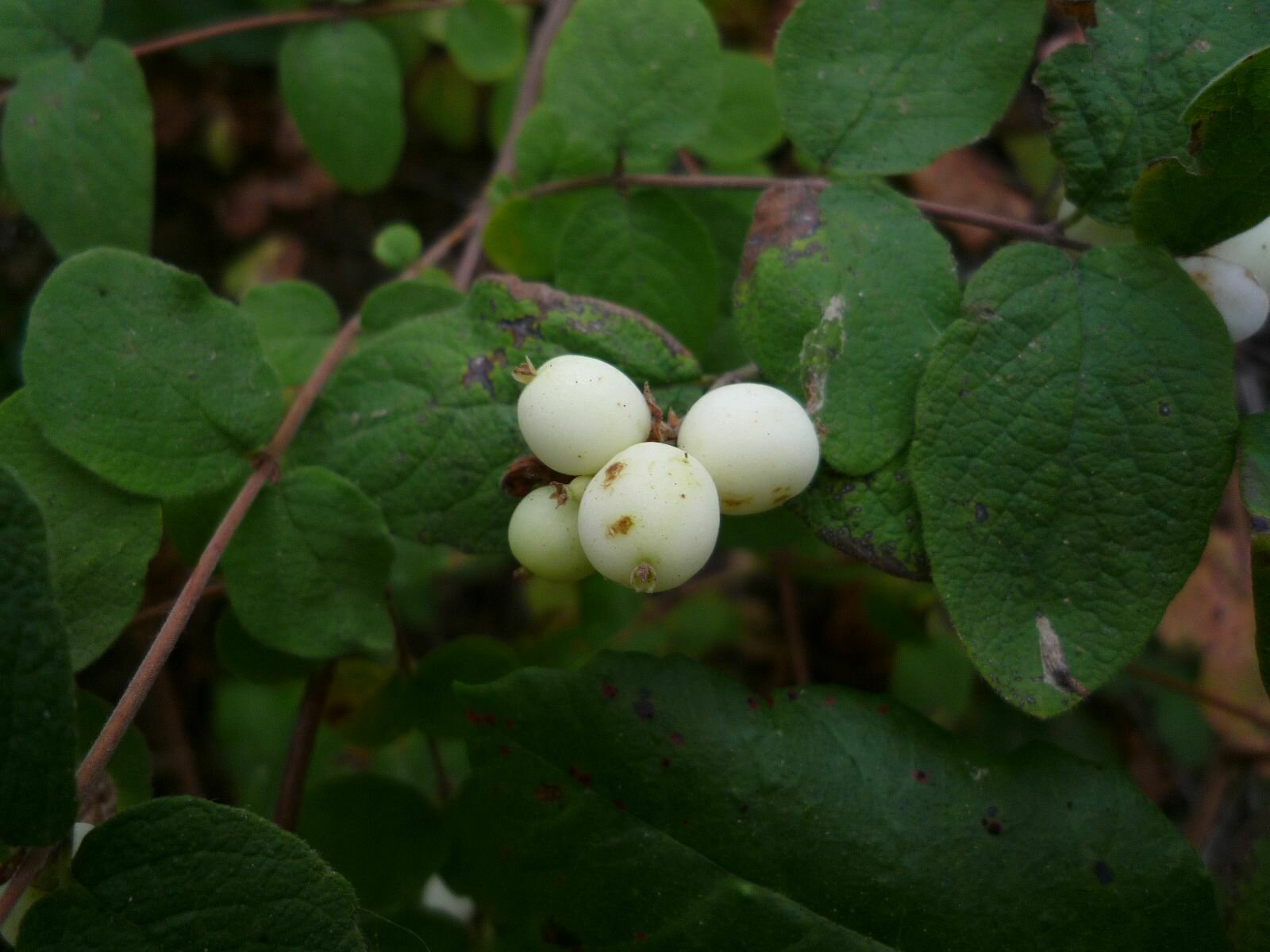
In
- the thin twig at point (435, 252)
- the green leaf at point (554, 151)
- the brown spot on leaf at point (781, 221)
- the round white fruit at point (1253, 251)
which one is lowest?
the thin twig at point (435, 252)

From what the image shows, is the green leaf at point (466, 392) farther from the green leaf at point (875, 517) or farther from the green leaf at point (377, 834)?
the green leaf at point (377, 834)

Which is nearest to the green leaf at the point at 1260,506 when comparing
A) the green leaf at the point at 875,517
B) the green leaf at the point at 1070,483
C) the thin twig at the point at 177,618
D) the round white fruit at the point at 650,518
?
the green leaf at the point at 1070,483

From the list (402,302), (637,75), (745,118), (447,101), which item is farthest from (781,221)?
(447,101)

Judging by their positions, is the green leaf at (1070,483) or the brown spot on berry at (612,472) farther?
the green leaf at (1070,483)

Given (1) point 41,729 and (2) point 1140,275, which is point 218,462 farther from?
(2) point 1140,275

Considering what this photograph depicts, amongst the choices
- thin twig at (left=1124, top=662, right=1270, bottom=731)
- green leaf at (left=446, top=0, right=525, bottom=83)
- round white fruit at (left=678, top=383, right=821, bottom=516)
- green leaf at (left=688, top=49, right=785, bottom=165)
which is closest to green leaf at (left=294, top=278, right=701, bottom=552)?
round white fruit at (left=678, top=383, right=821, bottom=516)

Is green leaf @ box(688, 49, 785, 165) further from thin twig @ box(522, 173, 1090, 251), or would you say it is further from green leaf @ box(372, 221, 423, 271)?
green leaf @ box(372, 221, 423, 271)
